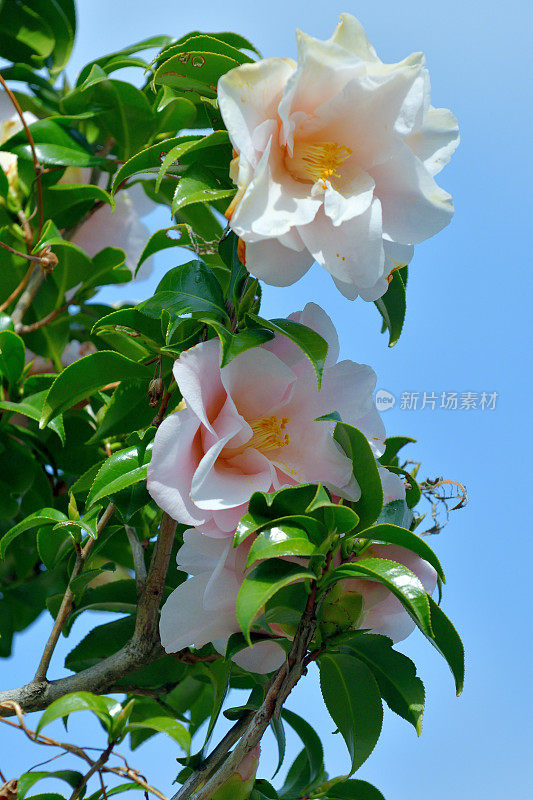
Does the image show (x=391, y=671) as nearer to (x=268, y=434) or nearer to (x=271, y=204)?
(x=268, y=434)

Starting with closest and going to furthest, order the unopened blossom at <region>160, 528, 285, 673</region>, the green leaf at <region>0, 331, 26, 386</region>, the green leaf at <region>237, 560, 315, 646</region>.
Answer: the green leaf at <region>237, 560, 315, 646</region> < the unopened blossom at <region>160, 528, 285, 673</region> < the green leaf at <region>0, 331, 26, 386</region>

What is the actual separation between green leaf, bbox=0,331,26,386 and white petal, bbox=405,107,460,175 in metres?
0.57

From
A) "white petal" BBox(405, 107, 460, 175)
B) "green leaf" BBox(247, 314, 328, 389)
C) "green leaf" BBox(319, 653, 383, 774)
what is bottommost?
"green leaf" BBox(319, 653, 383, 774)

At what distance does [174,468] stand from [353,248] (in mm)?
218

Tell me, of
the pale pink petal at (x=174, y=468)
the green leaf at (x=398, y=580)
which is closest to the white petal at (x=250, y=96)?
the pale pink petal at (x=174, y=468)

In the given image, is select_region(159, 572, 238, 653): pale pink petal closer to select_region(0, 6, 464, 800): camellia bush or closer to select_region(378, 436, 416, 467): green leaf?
select_region(0, 6, 464, 800): camellia bush

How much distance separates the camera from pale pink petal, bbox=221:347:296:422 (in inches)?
25.9

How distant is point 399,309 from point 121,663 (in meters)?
0.42

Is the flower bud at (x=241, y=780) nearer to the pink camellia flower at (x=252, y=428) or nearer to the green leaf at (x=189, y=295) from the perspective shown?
the pink camellia flower at (x=252, y=428)

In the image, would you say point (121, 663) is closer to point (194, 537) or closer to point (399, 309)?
point (194, 537)

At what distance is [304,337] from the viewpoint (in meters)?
0.67

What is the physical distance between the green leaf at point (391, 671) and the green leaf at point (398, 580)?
0.10 m

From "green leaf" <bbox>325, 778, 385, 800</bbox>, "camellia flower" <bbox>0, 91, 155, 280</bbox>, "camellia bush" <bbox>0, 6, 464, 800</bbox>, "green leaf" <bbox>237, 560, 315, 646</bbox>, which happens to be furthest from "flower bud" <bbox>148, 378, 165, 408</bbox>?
"camellia flower" <bbox>0, 91, 155, 280</bbox>

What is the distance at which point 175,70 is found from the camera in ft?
2.35
